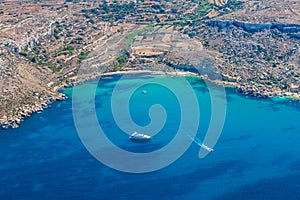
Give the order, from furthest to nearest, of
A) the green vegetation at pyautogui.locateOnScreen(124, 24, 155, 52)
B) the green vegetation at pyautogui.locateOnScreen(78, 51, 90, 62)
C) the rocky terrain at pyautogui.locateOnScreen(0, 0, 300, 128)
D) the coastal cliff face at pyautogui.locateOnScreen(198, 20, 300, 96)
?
the green vegetation at pyautogui.locateOnScreen(124, 24, 155, 52) < the green vegetation at pyautogui.locateOnScreen(78, 51, 90, 62) < the coastal cliff face at pyautogui.locateOnScreen(198, 20, 300, 96) < the rocky terrain at pyautogui.locateOnScreen(0, 0, 300, 128)

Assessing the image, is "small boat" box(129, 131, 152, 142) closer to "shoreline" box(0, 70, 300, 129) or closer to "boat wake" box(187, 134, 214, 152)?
"boat wake" box(187, 134, 214, 152)

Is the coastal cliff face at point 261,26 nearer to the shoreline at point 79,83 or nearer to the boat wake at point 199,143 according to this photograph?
the shoreline at point 79,83

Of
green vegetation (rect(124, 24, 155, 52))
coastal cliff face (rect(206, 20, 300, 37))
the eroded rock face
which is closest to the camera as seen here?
coastal cliff face (rect(206, 20, 300, 37))

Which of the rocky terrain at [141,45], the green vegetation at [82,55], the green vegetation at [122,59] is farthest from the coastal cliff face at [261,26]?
the green vegetation at [82,55]

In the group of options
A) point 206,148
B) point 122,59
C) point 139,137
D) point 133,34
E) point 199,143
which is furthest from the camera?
point 133,34

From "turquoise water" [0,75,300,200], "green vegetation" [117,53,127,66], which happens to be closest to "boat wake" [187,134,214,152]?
"turquoise water" [0,75,300,200]

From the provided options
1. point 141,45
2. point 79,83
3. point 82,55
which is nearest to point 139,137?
point 79,83

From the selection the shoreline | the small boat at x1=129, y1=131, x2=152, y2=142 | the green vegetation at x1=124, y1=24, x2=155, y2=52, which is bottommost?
the shoreline

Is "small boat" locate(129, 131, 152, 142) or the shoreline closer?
"small boat" locate(129, 131, 152, 142)

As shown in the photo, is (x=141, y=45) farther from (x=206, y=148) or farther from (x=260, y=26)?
(x=206, y=148)
